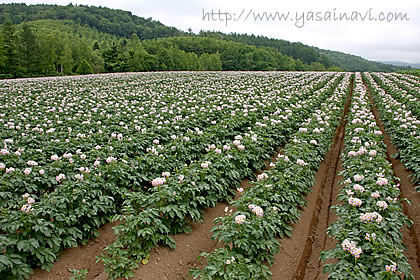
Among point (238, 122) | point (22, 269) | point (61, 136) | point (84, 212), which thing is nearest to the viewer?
point (22, 269)

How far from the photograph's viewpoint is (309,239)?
215 inches

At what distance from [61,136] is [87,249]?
4660mm

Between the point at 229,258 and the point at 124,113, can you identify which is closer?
the point at 229,258

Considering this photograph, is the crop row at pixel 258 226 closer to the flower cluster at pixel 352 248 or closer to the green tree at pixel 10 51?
the flower cluster at pixel 352 248

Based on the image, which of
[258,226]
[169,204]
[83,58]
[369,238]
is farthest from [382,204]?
[83,58]

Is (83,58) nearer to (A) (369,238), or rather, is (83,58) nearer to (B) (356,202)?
(B) (356,202)

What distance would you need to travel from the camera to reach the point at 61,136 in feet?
27.7

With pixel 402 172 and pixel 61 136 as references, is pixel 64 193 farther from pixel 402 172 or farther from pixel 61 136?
pixel 402 172

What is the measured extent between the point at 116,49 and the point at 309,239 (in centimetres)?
5806

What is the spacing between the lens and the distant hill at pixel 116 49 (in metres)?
46.5

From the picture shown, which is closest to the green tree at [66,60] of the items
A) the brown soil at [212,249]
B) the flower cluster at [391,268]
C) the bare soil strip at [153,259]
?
the bare soil strip at [153,259]

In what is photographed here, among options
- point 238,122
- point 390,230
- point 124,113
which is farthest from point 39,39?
point 390,230

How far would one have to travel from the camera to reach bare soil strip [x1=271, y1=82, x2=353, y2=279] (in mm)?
4613

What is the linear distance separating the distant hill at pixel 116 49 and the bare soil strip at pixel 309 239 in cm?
4895
